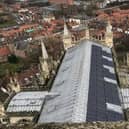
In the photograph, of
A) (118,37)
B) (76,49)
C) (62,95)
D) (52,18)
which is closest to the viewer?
(62,95)

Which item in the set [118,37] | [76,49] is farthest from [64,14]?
[76,49]

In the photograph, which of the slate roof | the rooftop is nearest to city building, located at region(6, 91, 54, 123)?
the rooftop

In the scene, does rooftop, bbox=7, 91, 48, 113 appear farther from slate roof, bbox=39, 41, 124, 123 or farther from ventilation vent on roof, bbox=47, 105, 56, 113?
ventilation vent on roof, bbox=47, 105, 56, 113

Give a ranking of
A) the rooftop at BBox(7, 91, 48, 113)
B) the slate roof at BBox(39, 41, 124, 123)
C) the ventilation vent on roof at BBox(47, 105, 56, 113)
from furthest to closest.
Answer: the rooftop at BBox(7, 91, 48, 113)
the ventilation vent on roof at BBox(47, 105, 56, 113)
the slate roof at BBox(39, 41, 124, 123)

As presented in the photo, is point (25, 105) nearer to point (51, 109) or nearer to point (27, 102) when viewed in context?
point (27, 102)

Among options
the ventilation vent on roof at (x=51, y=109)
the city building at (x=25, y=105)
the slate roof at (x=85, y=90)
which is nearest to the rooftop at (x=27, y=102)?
the city building at (x=25, y=105)

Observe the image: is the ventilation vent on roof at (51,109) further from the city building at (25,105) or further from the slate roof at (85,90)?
the city building at (25,105)

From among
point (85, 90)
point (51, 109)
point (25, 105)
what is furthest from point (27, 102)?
point (85, 90)

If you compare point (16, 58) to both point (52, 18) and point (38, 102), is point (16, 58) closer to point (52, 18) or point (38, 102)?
point (52, 18)
